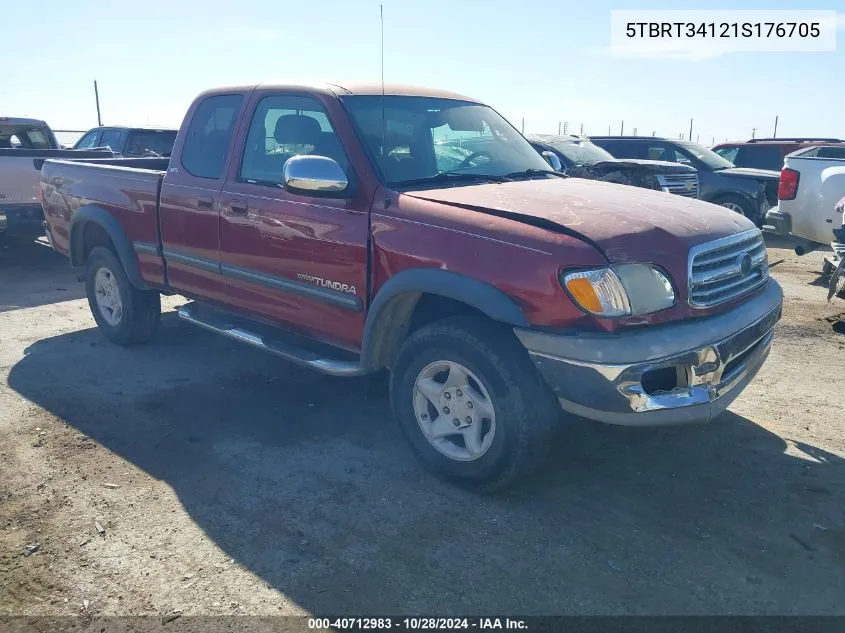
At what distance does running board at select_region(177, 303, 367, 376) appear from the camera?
4.07 m

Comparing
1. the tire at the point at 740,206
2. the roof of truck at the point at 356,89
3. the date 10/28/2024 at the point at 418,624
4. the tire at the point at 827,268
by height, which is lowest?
the date 10/28/2024 at the point at 418,624

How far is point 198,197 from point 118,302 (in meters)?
1.72

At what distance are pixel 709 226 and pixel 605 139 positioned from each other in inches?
467

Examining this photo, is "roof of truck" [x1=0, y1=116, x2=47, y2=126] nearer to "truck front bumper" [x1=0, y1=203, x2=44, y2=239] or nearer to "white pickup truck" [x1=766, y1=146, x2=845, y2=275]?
"truck front bumper" [x1=0, y1=203, x2=44, y2=239]

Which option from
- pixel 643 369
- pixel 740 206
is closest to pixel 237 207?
pixel 643 369

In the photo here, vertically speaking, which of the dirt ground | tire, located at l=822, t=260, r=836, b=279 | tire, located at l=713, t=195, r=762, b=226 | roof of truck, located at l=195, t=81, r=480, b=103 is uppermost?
roof of truck, located at l=195, t=81, r=480, b=103

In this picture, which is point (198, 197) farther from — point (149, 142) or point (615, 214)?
point (149, 142)

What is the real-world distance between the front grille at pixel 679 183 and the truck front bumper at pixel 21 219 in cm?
895

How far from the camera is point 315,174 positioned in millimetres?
3781

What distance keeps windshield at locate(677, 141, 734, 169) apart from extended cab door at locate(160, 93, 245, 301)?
1046 cm

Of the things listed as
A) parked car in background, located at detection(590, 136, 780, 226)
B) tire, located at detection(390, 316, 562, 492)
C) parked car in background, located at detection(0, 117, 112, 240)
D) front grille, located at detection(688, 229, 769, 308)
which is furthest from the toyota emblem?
parked car in background, located at detection(590, 136, 780, 226)

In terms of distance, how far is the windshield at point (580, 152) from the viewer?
1193 centimetres

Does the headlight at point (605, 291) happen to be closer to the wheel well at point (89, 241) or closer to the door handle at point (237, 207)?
the door handle at point (237, 207)

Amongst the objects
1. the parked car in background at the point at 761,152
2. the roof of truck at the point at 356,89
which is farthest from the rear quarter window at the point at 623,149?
the roof of truck at the point at 356,89
